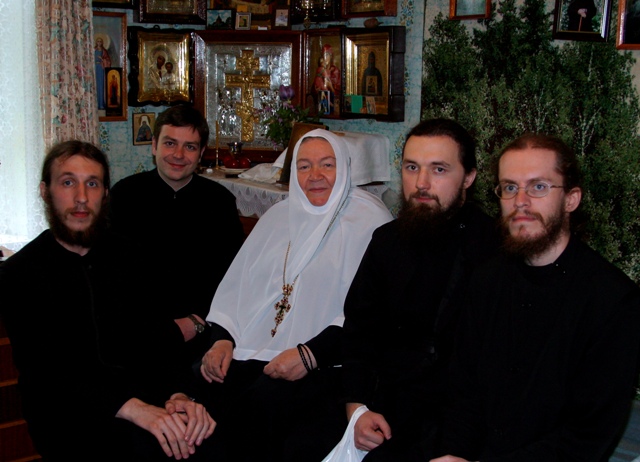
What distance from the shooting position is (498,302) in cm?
229

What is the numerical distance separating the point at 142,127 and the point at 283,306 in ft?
12.8

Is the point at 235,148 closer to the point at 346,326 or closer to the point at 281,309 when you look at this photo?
the point at 281,309

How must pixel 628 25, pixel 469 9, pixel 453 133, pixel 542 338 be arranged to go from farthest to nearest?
pixel 469 9, pixel 628 25, pixel 453 133, pixel 542 338

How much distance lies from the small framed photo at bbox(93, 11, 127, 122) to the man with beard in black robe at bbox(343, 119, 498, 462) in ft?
13.9

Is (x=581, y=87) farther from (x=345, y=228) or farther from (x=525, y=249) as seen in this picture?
(x=525, y=249)

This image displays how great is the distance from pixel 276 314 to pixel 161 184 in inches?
41.8

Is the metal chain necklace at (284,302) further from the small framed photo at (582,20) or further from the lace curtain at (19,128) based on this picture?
the lace curtain at (19,128)

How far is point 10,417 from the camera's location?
3.33 metres

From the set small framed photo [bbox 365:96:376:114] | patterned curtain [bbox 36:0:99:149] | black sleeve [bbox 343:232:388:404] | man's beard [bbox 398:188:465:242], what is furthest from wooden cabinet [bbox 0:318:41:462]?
small framed photo [bbox 365:96:376:114]

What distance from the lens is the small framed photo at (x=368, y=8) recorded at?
17.6ft

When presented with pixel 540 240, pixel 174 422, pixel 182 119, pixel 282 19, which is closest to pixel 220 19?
pixel 282 19

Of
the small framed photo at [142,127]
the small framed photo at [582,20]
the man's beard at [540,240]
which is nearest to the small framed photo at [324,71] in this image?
the small framed photo at [142,127]

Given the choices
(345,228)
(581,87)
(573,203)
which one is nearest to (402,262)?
(345,228)

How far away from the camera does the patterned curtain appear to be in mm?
5523
